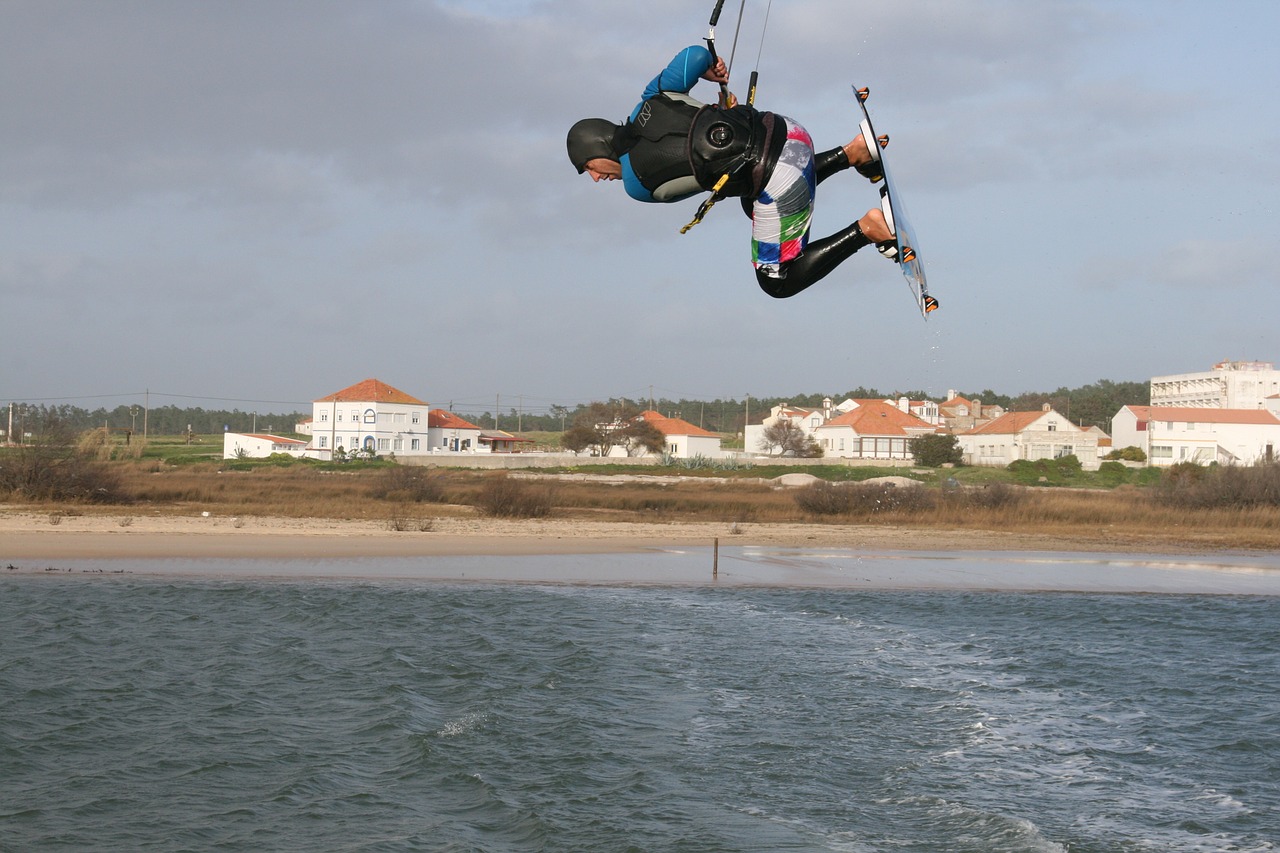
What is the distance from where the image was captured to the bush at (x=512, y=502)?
4162cm

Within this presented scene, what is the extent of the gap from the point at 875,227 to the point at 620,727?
8.33 m

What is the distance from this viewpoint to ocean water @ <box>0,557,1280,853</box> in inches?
386

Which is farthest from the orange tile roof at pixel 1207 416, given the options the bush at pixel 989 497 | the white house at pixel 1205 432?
the bush at pixel 989 497

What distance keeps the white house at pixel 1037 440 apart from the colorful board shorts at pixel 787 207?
86.2m

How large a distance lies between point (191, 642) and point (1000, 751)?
11967 millimetres

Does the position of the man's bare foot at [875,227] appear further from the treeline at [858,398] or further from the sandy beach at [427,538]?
the treeline at [858,398]

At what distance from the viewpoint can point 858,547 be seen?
35031 millimetres

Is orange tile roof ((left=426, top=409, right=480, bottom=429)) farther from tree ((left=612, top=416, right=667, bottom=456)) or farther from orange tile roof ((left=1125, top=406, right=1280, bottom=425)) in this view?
orange tile roof ((left=1125, top=406, right=1280, bottom=425))

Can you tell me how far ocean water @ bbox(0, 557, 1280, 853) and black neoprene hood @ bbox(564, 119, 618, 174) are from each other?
18.6ft

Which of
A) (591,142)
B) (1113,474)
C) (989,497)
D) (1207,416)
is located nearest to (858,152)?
(591,142)

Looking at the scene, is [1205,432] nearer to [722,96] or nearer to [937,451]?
[937,451]

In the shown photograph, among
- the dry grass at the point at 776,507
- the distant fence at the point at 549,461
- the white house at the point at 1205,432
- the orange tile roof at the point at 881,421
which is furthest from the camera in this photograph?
the orange tile roof at the point at 881,421

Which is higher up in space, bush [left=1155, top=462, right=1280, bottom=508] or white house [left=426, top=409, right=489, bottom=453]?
white house [left=426, top=409, right=489, bottom=453]

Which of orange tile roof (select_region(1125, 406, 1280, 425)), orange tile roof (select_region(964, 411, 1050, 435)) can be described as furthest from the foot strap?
orange tile roof (select_region(1125, 406, 1280, 425))
